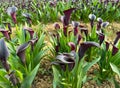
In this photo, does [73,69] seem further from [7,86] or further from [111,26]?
[111,26]

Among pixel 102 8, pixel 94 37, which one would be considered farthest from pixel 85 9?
pixel 94 37

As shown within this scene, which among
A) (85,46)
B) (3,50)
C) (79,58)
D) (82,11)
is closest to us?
(3,50)

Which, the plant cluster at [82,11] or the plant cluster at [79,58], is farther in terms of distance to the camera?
the plant cluster at [82,11]

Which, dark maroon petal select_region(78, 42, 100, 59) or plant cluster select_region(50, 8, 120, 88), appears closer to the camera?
dark maroon petal select_region(78, 42, 100, 59)

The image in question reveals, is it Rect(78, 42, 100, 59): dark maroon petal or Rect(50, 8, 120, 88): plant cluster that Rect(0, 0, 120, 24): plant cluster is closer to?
Rect(50, 8, 120, 88): plant cluster

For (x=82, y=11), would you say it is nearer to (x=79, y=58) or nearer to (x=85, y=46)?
(x=79, y=58)

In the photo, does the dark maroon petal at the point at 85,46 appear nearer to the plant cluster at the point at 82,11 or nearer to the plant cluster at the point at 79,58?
the plant cluster at the point at 79,58

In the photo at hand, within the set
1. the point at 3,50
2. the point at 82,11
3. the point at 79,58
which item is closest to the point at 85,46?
the point at 79,58

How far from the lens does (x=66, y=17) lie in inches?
98.9

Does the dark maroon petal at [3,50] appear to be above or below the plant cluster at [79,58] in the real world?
above

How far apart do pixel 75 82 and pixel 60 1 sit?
13.2 ft

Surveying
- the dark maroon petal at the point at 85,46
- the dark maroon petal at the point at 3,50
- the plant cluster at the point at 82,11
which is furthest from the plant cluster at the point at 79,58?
the plant cluster at the point at 82,11

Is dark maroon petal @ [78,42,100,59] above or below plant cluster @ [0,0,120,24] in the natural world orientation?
above

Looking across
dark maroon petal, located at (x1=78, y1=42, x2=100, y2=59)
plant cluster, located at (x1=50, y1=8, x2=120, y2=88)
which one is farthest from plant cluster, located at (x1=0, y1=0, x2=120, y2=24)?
dark maroon petal, located at (x1=78, y1=42, x2=100, y2=59)
